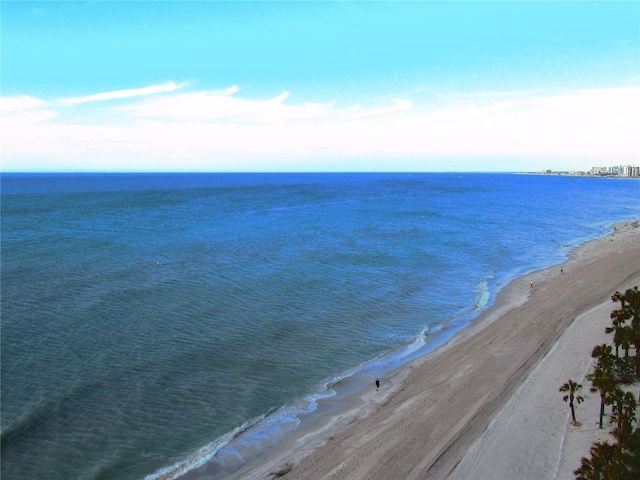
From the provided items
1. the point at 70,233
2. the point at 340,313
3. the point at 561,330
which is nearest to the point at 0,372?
the point at 340,313

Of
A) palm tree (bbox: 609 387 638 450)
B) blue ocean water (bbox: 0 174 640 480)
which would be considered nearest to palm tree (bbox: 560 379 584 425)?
palm tree (bbox: 609 387 638 450)

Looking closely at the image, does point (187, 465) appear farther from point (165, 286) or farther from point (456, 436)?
point (165, 286)

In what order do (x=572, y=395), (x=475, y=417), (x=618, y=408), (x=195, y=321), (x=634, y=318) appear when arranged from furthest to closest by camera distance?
1. (x=195, y=321)
2. (x=634, y=318)
3. (x=475, y=417)
4. (x=572, y=395)
5. (x=618, y=408)

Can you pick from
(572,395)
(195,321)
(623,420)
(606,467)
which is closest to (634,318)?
(572,395)

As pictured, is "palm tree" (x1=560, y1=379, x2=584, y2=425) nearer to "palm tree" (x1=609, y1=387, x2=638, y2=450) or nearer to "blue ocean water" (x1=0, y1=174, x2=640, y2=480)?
"palm tree" (x1=609, y1=387, x2=638, y2=450)

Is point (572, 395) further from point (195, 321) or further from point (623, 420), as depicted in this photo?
point (195, 321)
